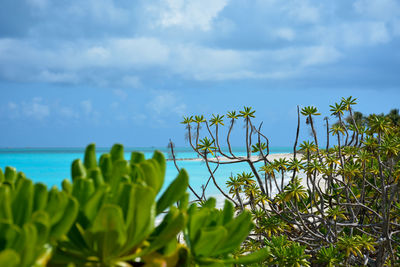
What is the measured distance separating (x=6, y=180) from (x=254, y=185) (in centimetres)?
375

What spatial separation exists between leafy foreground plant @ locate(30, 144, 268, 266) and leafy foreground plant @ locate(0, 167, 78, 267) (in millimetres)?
51

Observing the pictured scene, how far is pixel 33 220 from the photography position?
845 mm

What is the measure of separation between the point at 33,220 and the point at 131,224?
236mm

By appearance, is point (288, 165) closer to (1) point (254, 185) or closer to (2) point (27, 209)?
(1) point (254, 185)

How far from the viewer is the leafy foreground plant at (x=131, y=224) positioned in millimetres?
927

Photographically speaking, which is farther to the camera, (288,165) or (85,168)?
(288,165)

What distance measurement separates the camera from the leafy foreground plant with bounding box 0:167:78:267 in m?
0.81

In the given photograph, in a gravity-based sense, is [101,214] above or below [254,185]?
above

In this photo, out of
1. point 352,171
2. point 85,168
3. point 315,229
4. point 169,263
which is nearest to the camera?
point 169,263

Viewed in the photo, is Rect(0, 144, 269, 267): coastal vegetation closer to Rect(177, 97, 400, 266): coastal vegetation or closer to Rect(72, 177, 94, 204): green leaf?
Rect(72, 177, 94, 204): green leaf

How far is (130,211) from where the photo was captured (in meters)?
0.94

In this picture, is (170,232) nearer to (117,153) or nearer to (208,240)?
(208,240)

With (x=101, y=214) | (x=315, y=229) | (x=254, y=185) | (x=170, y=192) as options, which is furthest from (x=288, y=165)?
(x=101, y=214)

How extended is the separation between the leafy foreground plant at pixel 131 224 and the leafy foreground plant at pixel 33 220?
51 mm
